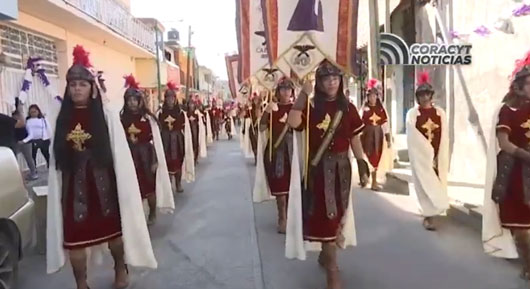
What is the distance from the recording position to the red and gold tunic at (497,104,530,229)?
5012 mm

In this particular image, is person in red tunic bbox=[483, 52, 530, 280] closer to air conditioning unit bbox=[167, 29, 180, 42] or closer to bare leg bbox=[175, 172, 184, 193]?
bare leg bbox=[175, 172, 184, 193]

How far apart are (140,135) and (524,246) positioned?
448cm

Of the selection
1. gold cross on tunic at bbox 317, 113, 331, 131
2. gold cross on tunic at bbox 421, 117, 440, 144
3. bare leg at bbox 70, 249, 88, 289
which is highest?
gold cross on tunic at bbox 317, 113, 331, 131

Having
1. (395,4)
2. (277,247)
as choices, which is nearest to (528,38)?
(277,247)

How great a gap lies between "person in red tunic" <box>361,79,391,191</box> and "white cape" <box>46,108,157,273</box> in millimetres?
6583

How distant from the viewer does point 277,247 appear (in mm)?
6723

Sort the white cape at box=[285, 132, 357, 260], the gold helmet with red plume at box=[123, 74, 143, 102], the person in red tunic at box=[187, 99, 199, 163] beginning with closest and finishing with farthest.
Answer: the white cape at box=[285, 132, 357, 260] < the gold helmet with red plume at box=[123, 74, 143, 102] < the person in red tunic at box=[187, 99, 199, 163]

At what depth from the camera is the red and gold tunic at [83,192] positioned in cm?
465

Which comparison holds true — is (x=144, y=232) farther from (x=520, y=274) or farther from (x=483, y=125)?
(x=483, y=125)

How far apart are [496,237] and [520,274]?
1.36 feet

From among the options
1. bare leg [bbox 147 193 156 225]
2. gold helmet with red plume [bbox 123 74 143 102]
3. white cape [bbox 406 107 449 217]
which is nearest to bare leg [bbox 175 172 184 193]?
bare leg [bbox 147 193 156 225]

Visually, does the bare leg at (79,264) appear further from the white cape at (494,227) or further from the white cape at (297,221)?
the white cape at (494,227)

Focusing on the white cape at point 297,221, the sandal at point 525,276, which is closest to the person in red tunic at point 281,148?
the white cape at point 297,221

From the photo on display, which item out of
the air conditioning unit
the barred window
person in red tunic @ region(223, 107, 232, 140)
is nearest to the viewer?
the barred window
